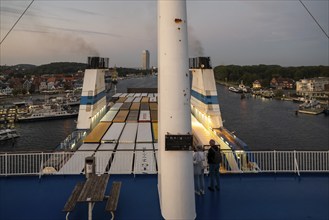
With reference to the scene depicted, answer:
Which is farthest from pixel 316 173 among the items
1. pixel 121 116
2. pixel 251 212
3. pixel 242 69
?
pixel 242 69

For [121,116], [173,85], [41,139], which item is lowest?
[41,139]

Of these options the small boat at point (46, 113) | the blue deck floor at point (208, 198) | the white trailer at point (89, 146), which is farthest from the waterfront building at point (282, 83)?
the blue deck floor at point (208, 198)

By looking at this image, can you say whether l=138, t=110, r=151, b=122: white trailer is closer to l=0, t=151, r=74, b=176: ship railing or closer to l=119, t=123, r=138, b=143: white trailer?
l=119, t=123, r=138, b=143: white trailer

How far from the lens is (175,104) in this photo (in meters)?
5.39

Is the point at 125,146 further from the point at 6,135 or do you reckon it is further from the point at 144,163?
the point at 6,135

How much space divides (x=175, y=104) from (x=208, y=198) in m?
2.68

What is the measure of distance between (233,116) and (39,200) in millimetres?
58014

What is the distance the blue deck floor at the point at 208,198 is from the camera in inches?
234

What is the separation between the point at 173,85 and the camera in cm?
535

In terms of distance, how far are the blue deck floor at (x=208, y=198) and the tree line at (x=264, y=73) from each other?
148 m

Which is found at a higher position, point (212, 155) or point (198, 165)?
point (212, 155)

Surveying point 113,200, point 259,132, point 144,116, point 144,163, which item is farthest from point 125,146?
point 259,132

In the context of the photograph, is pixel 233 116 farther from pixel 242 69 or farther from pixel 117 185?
pixel 242 69

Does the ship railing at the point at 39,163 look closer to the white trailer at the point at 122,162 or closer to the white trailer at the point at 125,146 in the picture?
the white trailer at the point at 122,162
